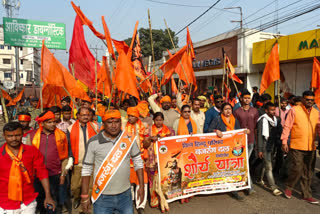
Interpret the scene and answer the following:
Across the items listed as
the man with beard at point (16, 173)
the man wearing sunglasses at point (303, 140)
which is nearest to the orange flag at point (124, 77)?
the man with beard at point (16, 173)

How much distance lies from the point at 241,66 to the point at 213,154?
11736mm

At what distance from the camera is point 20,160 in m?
2.36

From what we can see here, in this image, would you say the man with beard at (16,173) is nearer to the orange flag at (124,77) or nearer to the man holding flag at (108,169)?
the man holding flag at (108,169)

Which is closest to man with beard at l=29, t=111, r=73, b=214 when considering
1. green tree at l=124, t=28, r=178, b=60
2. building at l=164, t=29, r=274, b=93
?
building at l=164, t=29, r=274, b=93

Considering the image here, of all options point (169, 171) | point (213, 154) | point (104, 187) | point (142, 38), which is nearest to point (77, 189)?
point (169, 171)

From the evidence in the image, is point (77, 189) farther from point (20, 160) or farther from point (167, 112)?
point (167, 112)

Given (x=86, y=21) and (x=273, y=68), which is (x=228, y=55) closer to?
(x=273, y=68)

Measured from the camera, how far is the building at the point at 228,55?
14750 millimetres

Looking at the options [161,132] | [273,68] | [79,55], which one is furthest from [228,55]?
[161,132]

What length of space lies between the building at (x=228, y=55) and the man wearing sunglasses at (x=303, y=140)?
1047 centimetres

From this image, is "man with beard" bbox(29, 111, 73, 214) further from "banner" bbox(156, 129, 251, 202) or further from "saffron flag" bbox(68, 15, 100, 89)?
"saffron flag" bbox(68, 15, 100, 89)

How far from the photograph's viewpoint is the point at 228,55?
16.4 meters

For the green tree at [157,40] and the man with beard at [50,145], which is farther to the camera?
the green tree at [157,40]

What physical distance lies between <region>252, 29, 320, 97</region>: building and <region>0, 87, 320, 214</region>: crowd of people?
6.37 m
